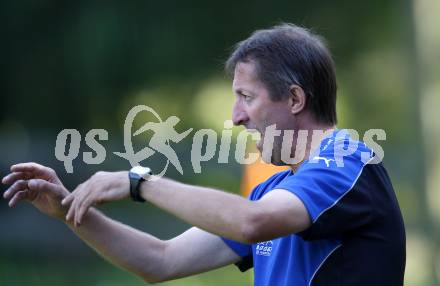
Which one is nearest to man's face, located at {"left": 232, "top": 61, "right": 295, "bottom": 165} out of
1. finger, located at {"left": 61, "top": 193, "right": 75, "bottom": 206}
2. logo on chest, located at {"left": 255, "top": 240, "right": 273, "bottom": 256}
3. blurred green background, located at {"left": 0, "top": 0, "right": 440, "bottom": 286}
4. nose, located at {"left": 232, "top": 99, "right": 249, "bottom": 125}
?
nose, located at {"left": 232, "top": 99, "right": 249, "bottom": 125}

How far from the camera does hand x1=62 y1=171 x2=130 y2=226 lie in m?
2.50

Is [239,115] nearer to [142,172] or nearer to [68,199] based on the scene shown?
[142,172]

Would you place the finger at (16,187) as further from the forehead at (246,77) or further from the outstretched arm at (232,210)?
the forehead at (246,77)

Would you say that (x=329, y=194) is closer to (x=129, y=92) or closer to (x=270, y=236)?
(x=270, y=236)

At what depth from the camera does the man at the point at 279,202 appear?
2451 mm

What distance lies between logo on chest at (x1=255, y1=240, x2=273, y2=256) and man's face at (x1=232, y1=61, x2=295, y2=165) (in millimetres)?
303

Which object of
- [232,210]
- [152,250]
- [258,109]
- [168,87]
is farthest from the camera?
[168,87]

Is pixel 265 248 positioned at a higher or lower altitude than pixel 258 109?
lower

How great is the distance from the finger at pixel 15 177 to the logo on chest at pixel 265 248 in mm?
793

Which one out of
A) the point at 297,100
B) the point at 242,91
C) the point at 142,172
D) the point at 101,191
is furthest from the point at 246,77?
Result: the point at 101,191

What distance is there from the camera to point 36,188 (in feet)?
9.63

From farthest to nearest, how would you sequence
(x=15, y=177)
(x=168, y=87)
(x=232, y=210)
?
(x=168, y=87), (x=15, y=177), (x=232, y=210)

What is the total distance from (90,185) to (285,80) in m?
0.73

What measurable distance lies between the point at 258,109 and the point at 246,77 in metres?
0.12
